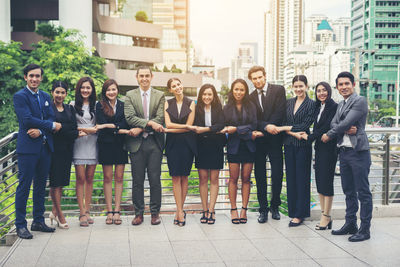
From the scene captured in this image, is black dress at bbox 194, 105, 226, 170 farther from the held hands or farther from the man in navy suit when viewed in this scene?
the held hands

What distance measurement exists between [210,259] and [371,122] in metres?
76.5

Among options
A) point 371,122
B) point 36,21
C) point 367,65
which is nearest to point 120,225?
point 36,21

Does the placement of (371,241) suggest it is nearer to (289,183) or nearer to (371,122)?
(289,183)

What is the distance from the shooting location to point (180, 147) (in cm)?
580

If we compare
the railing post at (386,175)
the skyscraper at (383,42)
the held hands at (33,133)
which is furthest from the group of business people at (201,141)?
the skyscraper at (383,42)

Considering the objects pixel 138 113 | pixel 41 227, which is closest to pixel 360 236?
pixel 138 113

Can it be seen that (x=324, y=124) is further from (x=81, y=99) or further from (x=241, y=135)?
(x=81, y=99)

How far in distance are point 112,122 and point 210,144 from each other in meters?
1.31

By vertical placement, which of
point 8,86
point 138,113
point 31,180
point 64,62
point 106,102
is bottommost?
point 31,180

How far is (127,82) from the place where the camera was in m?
47.2

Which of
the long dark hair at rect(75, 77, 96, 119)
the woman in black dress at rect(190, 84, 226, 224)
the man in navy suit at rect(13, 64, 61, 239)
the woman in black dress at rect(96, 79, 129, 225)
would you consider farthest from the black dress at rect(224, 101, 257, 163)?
the man in navy suit at rect(13, 64, 61, 239)

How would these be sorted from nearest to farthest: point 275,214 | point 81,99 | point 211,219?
point 81,99, point 211,219, point 275,214

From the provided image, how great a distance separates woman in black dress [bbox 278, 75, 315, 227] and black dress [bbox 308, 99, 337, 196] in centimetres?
16

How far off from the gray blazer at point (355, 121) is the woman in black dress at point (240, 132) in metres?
1.04
